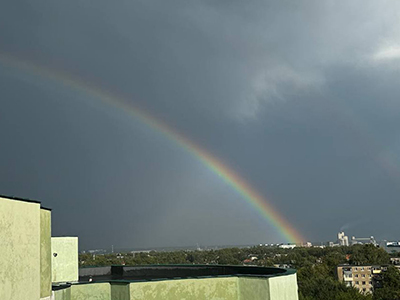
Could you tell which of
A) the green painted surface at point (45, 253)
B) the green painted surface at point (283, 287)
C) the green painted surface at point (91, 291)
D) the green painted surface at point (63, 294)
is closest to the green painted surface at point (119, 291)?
the green painted surface at point (91, 291)

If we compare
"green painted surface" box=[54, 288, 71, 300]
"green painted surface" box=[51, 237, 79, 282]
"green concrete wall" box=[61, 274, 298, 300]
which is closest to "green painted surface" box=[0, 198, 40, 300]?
"green painted surface" box=[54, 288, 71, 300]

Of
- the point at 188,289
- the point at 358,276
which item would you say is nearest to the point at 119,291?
the point at 188,289

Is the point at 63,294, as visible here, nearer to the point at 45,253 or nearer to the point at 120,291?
the point at 120,291

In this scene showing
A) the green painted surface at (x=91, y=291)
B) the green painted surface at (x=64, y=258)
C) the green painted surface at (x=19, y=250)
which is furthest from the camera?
the green painted surface at (x=64, y=258)

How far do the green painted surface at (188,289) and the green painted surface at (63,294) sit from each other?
208 centimetres

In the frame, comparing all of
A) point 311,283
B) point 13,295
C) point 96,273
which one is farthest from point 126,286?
point 311,283

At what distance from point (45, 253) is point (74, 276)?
6316 millimetres

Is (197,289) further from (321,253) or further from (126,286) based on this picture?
(321,253)

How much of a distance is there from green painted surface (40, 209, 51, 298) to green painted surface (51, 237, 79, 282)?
507 centimetres

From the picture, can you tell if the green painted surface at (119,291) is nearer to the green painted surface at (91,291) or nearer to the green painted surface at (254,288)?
the green painted surface at (91,291)

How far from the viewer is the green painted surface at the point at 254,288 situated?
1326 centimetres

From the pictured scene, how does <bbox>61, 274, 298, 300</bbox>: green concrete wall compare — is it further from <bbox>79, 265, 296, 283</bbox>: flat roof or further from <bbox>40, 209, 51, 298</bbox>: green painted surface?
<bbox>79, 265, 296, 283</bbox>: flat roof

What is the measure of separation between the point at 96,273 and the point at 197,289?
10.8 metres

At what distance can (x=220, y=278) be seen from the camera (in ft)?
46.4
